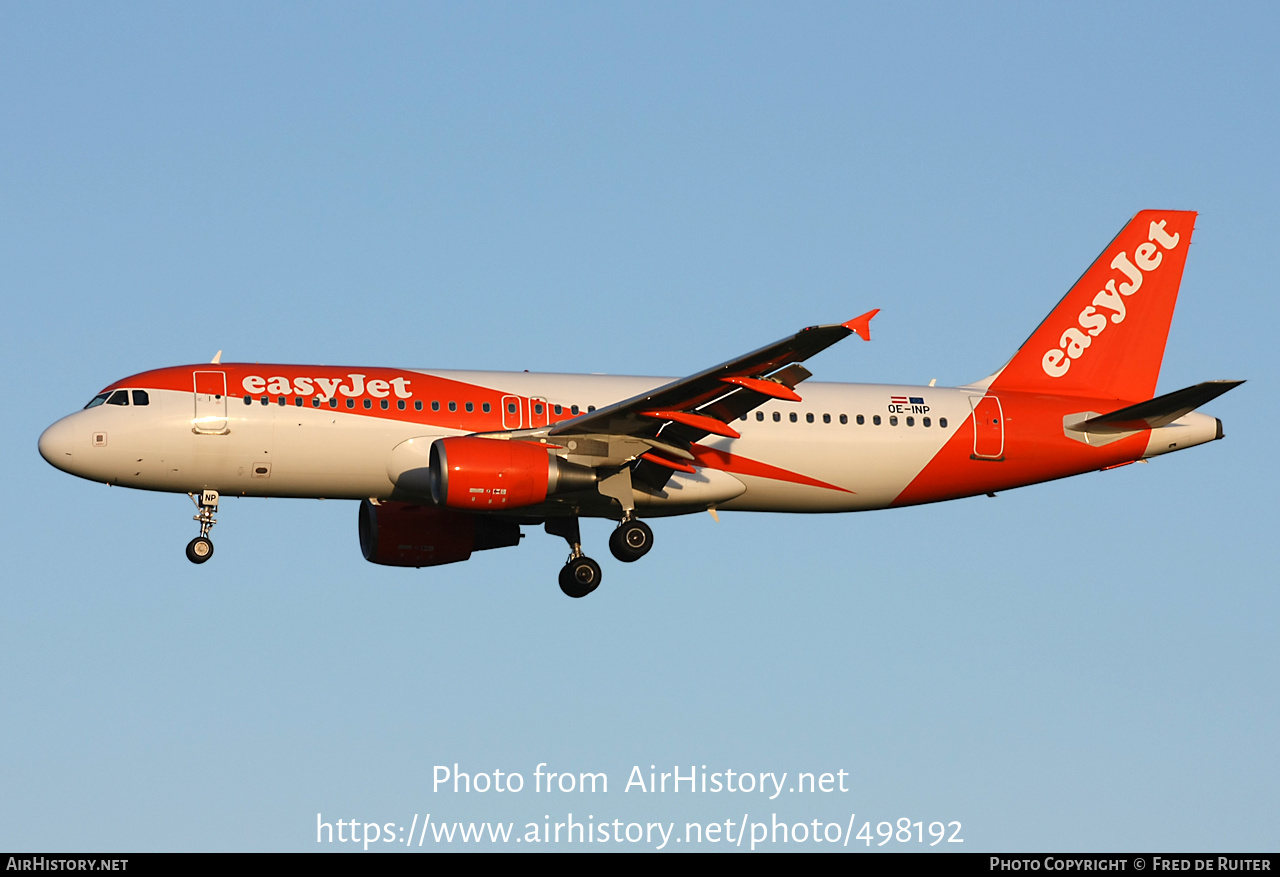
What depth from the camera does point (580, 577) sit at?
3831 cm

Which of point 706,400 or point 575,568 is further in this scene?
point 575,568

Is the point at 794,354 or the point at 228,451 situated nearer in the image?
the point at 794,354

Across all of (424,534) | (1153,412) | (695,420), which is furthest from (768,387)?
(1153,412)

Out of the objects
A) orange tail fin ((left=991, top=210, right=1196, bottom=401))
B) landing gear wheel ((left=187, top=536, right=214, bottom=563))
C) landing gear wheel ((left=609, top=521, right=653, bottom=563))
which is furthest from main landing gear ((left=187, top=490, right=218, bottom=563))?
orange tail fin ((left=991, top=210, right=1196, bottom=401))

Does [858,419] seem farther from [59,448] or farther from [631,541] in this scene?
[59,448]

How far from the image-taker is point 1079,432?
3991 centimetres

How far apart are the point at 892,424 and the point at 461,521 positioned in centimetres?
1011

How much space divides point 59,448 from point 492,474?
29.6 feet

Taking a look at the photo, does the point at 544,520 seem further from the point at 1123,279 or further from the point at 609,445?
the point at 1123,279

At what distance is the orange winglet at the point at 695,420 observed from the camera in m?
34.6

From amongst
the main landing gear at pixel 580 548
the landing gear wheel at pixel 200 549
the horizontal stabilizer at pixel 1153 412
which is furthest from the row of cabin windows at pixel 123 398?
the horizontal stabilizer at pixel 1153 412

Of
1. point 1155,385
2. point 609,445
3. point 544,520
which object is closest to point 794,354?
point 609,445

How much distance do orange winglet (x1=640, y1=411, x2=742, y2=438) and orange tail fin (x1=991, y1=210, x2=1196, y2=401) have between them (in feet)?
29.8
